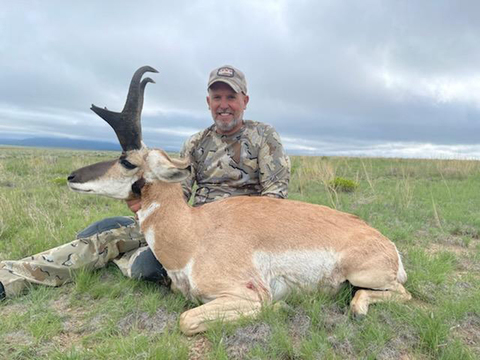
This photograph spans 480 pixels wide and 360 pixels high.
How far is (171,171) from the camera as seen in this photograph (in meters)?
3.79

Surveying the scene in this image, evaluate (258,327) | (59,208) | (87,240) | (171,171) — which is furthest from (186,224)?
(59,208)

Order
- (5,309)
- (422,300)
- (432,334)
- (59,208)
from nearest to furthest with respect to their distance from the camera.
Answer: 1. (432,334)
2. (5,309)
3. (422,300)
4. (59,208)

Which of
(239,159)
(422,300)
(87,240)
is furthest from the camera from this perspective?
(239,159)

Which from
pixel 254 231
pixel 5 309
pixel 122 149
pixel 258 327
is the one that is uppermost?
pixel 122 149

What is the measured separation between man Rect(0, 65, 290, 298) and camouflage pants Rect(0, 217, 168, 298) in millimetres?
11

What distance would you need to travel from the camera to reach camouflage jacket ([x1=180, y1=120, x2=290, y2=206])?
5539 mm

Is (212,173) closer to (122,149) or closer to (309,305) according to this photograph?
(122,149)

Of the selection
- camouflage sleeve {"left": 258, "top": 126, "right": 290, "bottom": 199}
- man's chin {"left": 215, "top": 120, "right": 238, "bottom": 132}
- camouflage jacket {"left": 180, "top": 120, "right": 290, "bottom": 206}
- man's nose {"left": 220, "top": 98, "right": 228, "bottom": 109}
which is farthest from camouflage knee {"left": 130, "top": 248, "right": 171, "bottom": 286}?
man's nose {"left": 220, "top": 98, "right": 228, "bottom": 109}

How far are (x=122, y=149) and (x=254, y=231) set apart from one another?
174 centimetres

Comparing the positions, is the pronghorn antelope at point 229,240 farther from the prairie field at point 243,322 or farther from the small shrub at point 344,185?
the small shrub at point 344,185

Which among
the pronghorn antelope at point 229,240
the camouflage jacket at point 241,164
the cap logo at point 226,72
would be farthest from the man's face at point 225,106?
the pronghorn antelope at point 229,240

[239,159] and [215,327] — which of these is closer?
[215,327]

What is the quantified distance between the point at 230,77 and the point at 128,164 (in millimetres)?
2205

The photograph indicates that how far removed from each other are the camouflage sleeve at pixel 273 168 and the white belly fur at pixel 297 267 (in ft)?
5.01
